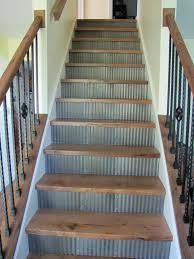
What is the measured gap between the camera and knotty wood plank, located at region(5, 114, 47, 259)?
1.58 metres

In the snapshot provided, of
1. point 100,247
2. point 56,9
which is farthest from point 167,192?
point 56,9

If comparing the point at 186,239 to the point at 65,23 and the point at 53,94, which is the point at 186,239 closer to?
the point at 53,94

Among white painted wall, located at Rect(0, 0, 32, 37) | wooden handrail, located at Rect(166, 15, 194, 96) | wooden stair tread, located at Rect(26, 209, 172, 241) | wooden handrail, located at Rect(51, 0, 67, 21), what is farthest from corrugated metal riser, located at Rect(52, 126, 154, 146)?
white painted wall, located at Rect(0, 0, 32, 37)

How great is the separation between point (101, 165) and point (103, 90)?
91 centimetres

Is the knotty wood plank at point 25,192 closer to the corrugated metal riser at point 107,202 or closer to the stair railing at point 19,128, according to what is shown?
the stair railing at point 19,128

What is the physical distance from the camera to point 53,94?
2572 mm

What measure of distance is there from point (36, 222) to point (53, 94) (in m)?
1.16

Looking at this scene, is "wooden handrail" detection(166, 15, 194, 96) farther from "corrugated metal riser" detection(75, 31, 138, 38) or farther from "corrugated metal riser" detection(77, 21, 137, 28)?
"corrugated metal riser" detection(77, 21, 137, 28)

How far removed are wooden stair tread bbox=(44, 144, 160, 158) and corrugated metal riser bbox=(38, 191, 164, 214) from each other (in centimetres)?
33

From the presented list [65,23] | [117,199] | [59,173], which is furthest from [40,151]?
[65,23]

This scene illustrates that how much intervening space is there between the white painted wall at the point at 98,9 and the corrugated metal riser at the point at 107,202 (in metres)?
5.42

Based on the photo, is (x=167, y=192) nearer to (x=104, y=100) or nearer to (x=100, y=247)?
(x=100, y=247)

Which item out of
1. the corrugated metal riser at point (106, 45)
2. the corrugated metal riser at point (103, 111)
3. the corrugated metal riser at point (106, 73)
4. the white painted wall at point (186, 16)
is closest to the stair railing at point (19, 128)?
the corrugated metal riser at point (103, 111)

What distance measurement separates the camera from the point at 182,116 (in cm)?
179
